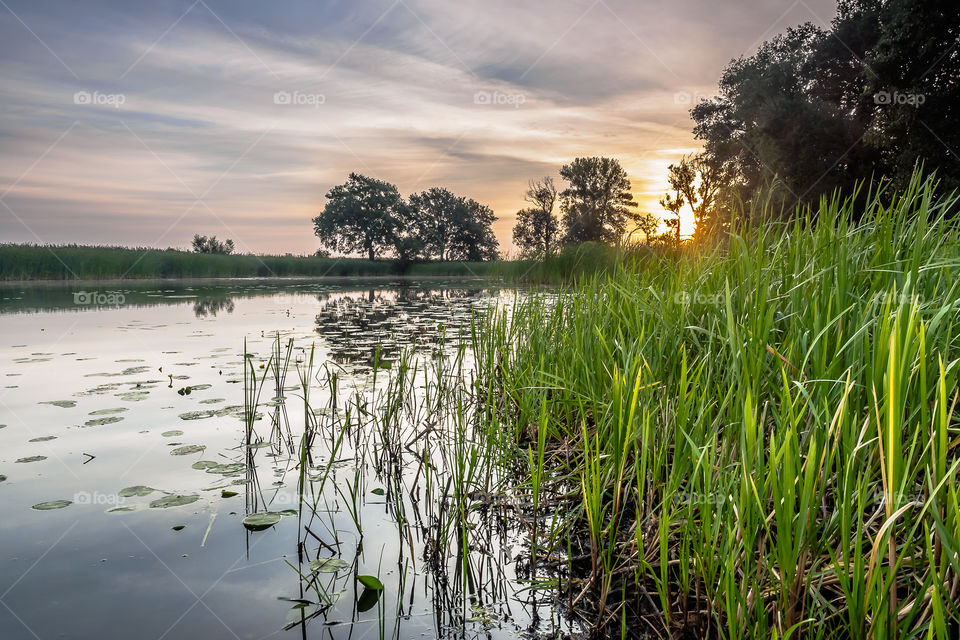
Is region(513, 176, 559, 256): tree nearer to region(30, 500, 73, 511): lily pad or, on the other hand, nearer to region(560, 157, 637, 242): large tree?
region(560, 157, 637, 242): large tree

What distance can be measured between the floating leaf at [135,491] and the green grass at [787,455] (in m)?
2.20

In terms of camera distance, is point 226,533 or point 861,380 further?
point 226,533

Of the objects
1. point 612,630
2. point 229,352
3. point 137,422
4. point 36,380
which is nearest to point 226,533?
point 612,630

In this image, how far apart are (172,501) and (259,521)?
2.23 feet

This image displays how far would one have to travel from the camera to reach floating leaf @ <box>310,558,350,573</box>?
8.33 ft

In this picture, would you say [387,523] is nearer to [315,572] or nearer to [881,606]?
[315,572]

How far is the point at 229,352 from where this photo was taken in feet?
25.5

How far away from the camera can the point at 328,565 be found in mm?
2578

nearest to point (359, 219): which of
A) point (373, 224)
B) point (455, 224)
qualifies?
point (373, 224)

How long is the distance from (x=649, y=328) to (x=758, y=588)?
75.8 inches

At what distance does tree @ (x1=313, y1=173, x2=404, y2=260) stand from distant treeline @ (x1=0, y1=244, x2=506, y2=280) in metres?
4.69

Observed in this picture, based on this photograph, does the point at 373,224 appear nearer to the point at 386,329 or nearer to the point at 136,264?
the point at 136,264

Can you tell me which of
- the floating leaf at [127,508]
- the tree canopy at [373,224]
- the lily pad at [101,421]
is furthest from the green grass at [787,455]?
the tree canopy at [373,224]

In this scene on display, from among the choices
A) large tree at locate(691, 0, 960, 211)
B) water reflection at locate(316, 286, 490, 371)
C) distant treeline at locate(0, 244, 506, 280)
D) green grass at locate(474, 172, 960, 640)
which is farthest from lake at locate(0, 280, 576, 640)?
large tree at locate(691, 0, 960, 211)
